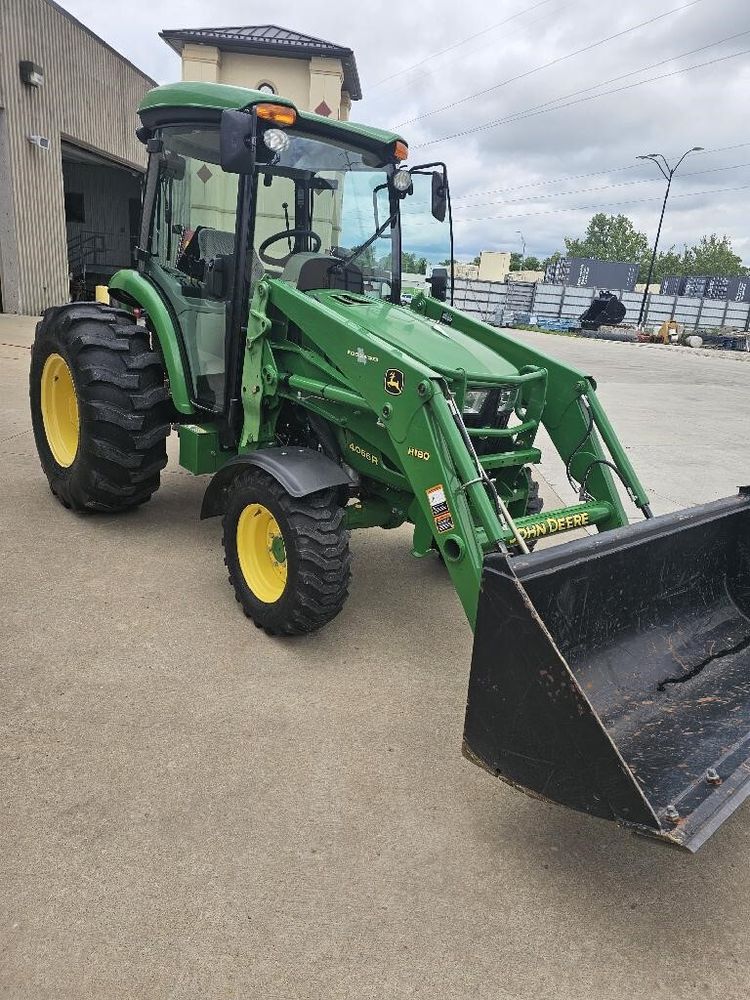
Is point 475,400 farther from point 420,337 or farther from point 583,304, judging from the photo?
point 583,304

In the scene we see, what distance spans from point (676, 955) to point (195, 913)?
4.57 ft

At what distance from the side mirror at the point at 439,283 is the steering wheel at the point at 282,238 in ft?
2.87

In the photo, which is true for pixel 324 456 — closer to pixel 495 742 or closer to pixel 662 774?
pixel 495 742

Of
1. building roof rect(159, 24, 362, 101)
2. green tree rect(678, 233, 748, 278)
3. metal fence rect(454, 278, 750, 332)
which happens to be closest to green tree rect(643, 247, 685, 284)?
green tree rect(678, 233, 748, 278)

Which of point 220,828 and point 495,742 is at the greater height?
point 495,742

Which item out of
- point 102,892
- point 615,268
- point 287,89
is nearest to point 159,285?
point 102,892

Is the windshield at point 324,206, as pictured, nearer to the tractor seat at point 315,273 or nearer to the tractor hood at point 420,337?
the tractor seat at point 315,273

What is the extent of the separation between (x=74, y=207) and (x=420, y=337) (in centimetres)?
2313

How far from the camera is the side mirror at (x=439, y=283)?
4.82 m

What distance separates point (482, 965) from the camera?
2002 millimetres

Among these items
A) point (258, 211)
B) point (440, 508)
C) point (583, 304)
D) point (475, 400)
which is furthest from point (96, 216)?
point (583, 304)

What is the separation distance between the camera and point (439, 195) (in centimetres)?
447

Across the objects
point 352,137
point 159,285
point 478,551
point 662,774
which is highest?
point 352,137

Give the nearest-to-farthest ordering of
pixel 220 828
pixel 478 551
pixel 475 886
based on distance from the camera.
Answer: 1. pixel 475 886
2. pixel 220 828
3. pixel 478 551
